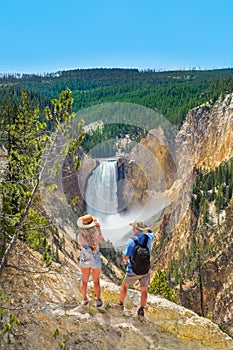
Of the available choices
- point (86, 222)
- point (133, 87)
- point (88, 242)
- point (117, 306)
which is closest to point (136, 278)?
point (117, 306)

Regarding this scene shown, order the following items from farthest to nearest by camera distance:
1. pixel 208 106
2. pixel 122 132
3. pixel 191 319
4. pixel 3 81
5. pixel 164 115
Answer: pixel 3 81
pixel 164 115
pixel 122 132
pixel 208 106
pixel 191 319

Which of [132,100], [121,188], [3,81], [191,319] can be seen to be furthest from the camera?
[3,81]

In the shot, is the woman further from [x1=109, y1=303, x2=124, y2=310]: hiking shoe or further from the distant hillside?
the distant hillside

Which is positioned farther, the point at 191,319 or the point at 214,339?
the point at 191,319

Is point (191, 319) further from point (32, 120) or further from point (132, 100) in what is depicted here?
point (132, 100)

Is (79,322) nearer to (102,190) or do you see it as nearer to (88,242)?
(88,242)

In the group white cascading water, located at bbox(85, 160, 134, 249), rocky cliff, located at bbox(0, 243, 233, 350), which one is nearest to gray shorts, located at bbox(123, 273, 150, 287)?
rocky cliff, located at bbox(0, 243, 233, 350)

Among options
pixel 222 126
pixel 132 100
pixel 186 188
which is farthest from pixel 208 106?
A: pixel 132 100
